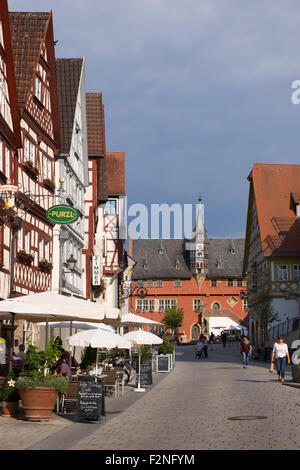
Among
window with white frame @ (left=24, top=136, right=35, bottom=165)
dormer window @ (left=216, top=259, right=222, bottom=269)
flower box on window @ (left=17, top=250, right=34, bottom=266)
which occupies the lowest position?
flower box on window @ (left=17, top=250, right=34, bottom=266)

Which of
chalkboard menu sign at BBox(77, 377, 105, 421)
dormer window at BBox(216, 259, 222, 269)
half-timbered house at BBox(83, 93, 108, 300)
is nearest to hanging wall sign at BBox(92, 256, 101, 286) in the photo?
half-timbered house at BBox(83, 93, 108, 300)

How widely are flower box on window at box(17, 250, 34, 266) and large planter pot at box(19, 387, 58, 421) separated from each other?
1150cm

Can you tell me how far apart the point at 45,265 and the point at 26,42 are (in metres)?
8.64

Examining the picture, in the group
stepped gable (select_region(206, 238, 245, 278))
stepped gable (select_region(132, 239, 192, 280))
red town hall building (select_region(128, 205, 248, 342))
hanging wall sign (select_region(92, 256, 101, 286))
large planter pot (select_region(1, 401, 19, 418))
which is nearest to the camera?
large planter pot (select_region(1, 401, 19, 418))

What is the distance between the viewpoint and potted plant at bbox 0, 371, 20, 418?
13922mm

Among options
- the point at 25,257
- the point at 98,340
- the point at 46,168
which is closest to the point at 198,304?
the point at 46,168

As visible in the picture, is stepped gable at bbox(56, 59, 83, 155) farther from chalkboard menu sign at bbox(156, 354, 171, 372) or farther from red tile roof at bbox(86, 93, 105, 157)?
chalkboard menu sign at bbox(156, 354, 171, 372)

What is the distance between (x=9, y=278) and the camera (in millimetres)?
23547

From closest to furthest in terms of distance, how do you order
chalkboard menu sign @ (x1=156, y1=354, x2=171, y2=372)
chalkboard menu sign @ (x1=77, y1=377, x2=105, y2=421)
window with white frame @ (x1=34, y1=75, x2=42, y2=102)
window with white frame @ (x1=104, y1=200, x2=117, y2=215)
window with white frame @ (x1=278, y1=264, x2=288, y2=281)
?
chalkboard menu sign @ (x1=77, y1=377, x2=105, y2=421)
window with white frame @ (x1=34, y1=75, x2=42, y2=102)
chalkboard menu sign @ (x1=156, y1=354, x2=171, y2=372)
window with white frame @ (x1=104, y1=200, x2=117, y2=215)
window with white frame @ (x1=278, y1=264, x2=288, y2=281)

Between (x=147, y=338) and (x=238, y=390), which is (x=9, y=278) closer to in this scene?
(x=147, y=338)

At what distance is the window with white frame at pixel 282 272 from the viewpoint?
54312mm

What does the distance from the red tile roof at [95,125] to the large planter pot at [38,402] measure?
1198 inches

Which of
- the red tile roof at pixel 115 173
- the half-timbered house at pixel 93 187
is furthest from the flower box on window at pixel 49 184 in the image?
the red tile roof at pixel 115 173
